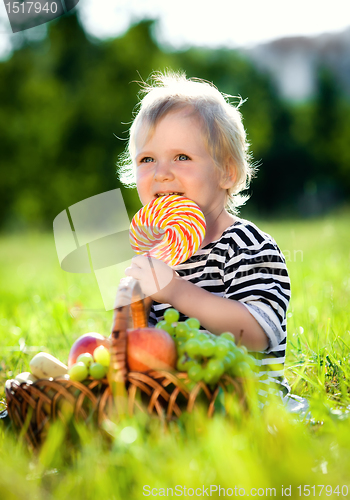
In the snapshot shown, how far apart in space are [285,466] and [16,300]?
416 cm

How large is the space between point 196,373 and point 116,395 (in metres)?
0.24

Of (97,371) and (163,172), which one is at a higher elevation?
(163,172)

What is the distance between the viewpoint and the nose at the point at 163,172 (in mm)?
2178

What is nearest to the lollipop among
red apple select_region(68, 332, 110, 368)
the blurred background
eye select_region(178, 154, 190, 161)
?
eye select_region(178, 154, 190, 161)

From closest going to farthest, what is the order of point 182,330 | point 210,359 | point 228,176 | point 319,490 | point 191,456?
point 319,490, point 191,456, point 210,359, point 182,330, point 228,176

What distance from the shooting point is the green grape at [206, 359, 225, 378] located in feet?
4.64

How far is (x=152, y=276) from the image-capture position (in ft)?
6.07

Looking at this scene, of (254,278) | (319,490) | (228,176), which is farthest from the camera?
(228,176)

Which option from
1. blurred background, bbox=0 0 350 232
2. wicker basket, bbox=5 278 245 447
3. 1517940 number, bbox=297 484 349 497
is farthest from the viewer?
blurred background, bbox=0 0 350 232

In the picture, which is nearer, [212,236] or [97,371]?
[97,371]

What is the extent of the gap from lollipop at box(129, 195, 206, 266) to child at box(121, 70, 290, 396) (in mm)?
92

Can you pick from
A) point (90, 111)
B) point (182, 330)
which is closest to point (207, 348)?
point (182, 330)

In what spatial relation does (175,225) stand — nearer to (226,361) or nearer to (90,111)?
(226,361)

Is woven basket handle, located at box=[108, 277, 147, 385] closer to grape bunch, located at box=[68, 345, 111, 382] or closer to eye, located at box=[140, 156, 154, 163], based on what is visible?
grape bunch, located at box=[68, 345, 111, 382]
